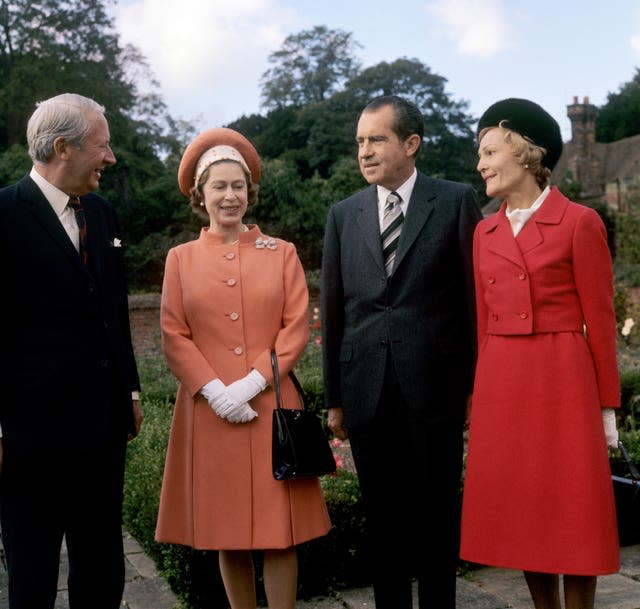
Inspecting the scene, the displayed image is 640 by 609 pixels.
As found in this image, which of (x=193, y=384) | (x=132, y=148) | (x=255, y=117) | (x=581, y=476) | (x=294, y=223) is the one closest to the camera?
(x=581, y=476)

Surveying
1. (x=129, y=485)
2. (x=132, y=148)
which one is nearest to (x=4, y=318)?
(x=129, y=485)

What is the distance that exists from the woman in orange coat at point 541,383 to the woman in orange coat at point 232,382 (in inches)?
28.7

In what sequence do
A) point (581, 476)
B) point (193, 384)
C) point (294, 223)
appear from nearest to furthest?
point (581, 476), point (193, 384), point (294, 223)

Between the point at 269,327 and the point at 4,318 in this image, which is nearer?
the point at 4,318

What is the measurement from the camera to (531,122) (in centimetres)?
309

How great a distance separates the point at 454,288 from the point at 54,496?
1.69m

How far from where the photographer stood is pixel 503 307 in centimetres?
309

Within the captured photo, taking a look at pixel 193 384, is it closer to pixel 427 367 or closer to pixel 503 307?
pixel 427 367

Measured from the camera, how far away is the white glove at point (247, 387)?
3.20 meters

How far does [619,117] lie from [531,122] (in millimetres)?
45624

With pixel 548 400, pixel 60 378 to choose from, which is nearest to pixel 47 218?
pixel 60 378

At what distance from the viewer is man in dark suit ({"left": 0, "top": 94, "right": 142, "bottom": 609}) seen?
2.74 m

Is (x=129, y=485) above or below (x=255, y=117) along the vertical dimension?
below

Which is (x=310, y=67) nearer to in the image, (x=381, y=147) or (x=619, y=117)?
(x=619, y=117)
